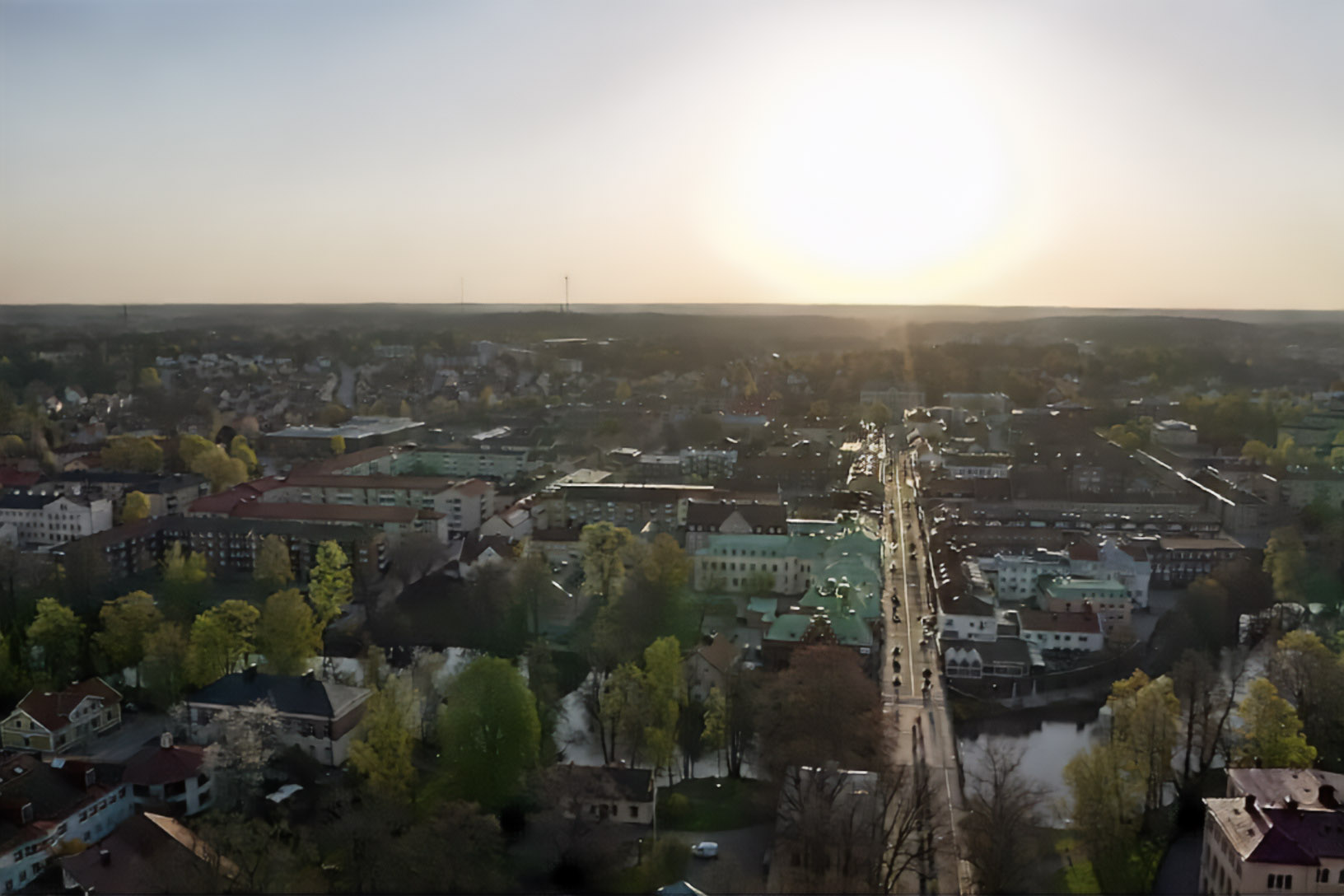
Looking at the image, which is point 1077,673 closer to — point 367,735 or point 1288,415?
point 367,735

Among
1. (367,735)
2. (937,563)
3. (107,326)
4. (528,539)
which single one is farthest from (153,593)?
(107,326)

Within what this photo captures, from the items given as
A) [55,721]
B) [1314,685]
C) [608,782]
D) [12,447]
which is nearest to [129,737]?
[55,721]

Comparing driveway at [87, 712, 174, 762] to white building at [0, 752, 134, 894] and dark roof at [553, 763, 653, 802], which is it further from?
dark roof at [553, 763, 653, 802]

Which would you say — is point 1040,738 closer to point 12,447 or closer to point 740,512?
point 740,512

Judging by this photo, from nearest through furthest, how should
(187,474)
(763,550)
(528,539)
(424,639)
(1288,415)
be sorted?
(424,639)
(763,550)
(528,539)
(187,474)
(1288,415)

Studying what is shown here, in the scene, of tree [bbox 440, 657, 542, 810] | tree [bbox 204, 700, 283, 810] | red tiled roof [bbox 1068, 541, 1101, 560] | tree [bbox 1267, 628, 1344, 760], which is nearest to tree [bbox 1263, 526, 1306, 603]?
red tiled roof [bbox 1068, 541, 1101, 560]

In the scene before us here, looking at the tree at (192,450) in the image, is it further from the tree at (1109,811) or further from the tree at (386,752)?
the tree at (1109,811)

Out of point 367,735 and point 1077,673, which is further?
point 1077,673

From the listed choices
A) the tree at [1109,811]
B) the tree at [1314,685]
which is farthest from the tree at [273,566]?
the tree at [1314,685]
